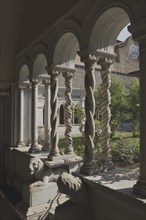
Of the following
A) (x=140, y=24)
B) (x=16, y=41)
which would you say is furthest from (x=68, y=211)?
(x=16, y=41)

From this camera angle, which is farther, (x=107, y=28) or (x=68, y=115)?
(x=68, y=115)

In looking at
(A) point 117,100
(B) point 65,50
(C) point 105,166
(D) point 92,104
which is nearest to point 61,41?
(B) point 65,50

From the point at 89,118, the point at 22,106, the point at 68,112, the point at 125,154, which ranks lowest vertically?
the point at 125,154

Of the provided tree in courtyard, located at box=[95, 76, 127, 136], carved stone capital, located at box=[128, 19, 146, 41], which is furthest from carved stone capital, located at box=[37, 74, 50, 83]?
tree in courtyard, located at box=[95, 76, 127, 136]

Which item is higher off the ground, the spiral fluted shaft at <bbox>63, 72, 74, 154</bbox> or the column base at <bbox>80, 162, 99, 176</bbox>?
the spiral fluted shaft at <bbox>63, 72, 74, 154</bbox>

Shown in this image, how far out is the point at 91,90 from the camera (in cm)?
315

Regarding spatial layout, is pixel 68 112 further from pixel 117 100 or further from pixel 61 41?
pixel 117 100

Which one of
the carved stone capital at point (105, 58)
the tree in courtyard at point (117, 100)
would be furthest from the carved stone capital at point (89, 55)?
the tree in courtyard at point (117, 100)

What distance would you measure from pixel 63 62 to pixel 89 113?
4.84 feet

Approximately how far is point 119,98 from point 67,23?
34.7ft

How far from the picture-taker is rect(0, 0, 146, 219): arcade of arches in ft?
9.01

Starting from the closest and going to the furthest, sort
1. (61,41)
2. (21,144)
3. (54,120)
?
(61,41) < (54,120) < (21,144)

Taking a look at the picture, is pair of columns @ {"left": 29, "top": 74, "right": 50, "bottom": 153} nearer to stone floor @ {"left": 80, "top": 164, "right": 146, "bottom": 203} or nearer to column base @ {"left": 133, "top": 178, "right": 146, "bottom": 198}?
stone floor @ {"left": 80, "top": 164, "right": 146, "bottom": 203}

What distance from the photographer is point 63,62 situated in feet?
14.0
